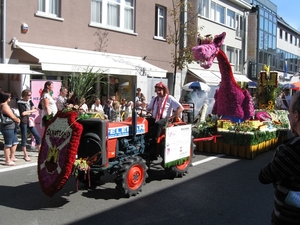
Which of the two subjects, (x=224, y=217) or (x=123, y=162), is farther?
(x=123, y=162)

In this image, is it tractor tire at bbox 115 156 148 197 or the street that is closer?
the street

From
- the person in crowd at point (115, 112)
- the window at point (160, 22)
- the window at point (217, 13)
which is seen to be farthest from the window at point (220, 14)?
the person in crowd at point (115, 112)

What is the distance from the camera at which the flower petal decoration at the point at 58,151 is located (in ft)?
16.1

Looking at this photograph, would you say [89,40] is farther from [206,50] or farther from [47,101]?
[206,50]

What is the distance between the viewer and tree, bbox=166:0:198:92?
15.8 m

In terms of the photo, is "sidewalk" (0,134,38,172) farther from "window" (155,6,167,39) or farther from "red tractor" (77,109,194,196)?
"window" (155,6,167,39)

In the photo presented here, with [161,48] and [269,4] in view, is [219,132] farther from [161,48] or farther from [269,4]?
[269,4]

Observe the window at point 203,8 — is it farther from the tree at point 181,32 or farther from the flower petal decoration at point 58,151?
the flower petal decoration at point 58,151

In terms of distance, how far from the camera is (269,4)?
3731 centimetres

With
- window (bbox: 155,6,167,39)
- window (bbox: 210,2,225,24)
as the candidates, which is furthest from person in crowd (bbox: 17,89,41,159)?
window (bbox: 210,2,225,24)

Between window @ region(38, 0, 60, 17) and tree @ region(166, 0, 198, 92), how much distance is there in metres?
5.18

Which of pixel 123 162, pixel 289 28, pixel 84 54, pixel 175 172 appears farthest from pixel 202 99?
pixel 289 28

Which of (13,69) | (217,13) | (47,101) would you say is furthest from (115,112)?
(217,13)

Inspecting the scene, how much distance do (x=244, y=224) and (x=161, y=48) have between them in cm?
1507
